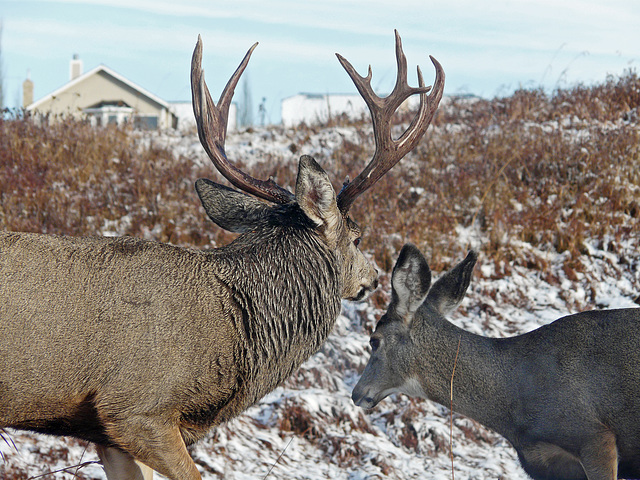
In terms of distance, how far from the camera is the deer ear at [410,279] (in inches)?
185

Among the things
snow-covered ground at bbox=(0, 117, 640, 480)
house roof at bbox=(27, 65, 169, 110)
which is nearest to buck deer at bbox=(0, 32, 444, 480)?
snow-covered ground at bbox=(0, 117, 640, 480)

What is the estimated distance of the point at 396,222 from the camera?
29.5 feet

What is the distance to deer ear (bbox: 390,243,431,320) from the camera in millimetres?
4691

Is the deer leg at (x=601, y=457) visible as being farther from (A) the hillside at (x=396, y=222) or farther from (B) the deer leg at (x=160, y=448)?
(B) the deer leg at (x=160, y=448)

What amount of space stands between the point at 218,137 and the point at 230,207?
486 millimetres

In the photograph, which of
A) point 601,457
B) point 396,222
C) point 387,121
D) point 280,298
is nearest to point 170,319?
point 280,298

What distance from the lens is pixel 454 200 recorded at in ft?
31.3

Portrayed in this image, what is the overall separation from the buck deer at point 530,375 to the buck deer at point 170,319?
24.2 inches

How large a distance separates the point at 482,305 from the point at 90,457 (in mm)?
4412

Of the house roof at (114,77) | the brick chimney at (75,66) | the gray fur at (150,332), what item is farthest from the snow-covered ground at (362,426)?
the brick chimney at (75,66)

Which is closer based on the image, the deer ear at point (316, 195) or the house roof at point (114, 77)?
the deer ear at point (316, 195)

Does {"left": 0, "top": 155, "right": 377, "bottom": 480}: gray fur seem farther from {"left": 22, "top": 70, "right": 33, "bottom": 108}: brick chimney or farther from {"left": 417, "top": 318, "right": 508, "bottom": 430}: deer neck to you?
{"left": 22, "top": 70, "right": 33, "bottom": 108}: brick chimney

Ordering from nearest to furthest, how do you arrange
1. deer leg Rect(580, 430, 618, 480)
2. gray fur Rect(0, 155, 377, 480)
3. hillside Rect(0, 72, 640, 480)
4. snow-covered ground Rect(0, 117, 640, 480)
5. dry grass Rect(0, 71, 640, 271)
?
gray fur Rect(0, 155, 377, 480) < deer leg Rect(580, 430, 618, 480) < snow-covered ground Rect(0, 117, 640, 480) < hillside Rect(0, 72, 640, 480) < dry grass Rect(0, 71, 640, 271)

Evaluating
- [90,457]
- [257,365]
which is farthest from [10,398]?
[90,457]
